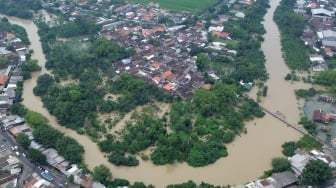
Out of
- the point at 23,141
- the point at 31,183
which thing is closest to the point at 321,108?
the point at 31,183

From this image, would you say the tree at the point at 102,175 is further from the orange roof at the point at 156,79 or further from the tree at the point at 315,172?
the tree at the point at 315,172

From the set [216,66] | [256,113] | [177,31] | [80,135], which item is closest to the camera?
[80,135]

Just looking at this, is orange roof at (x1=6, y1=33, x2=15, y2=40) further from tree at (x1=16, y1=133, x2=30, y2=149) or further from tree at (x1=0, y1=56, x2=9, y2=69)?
tree at (x1=16, y1=133, x2=30, y2=149)

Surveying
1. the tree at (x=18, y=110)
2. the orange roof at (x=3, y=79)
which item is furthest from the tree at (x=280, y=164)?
the orange roof at (x=3, y=79)

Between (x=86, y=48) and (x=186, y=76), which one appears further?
(x=86, y=48)

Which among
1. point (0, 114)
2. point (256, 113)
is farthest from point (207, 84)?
point (0, 114)

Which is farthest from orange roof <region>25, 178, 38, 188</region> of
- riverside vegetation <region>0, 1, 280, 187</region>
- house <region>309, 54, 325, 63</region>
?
house <region>309, 54, 325, 63</region>

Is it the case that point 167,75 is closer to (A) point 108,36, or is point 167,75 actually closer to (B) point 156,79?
(B) point 156,79

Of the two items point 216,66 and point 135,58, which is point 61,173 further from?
point 216,66
